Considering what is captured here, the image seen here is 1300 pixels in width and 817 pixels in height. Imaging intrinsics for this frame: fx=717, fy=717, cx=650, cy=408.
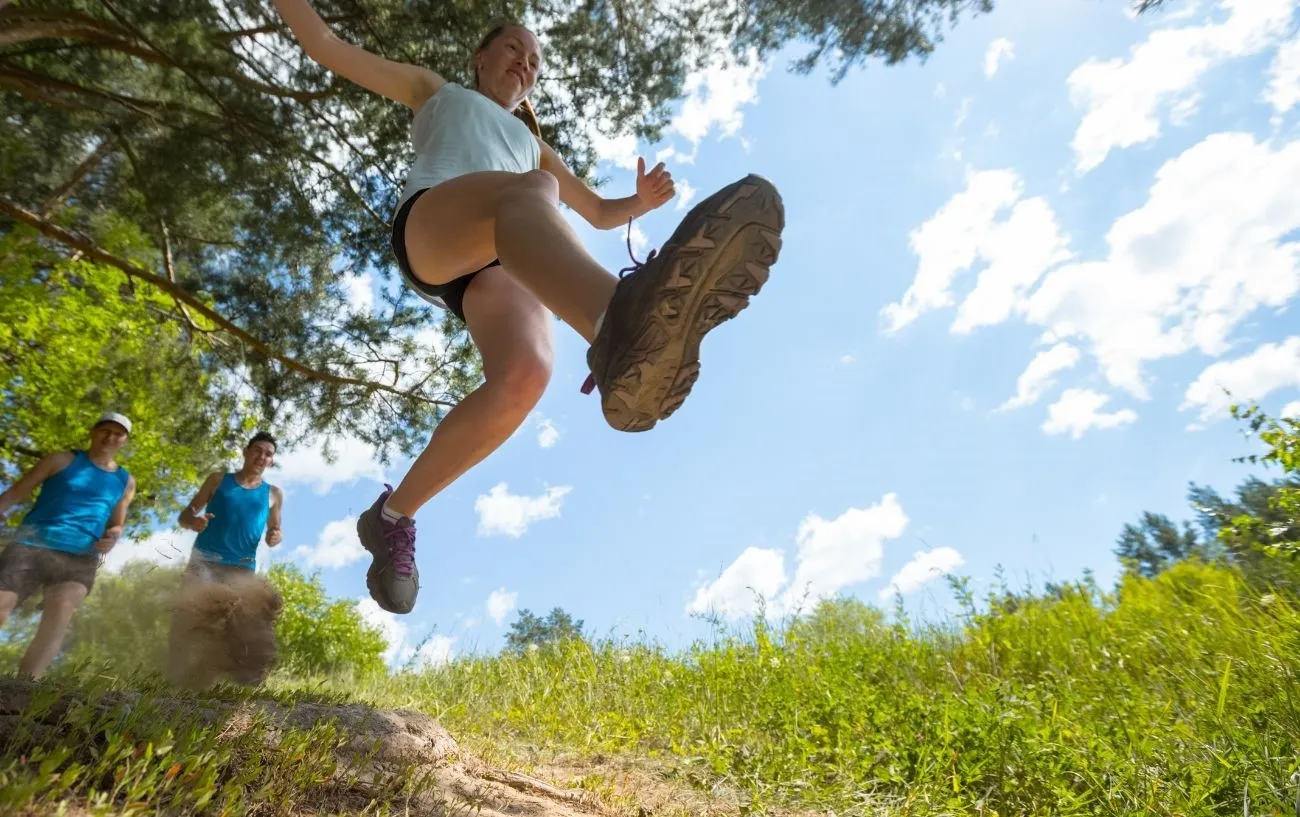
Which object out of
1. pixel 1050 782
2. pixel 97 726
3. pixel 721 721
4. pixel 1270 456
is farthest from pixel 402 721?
pixel 1270 456

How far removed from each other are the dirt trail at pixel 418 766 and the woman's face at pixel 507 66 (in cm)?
178

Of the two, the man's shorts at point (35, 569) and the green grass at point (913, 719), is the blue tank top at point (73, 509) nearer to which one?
the man's shorts at point (35, 569)

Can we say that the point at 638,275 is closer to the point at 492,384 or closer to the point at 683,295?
the point at 683,295

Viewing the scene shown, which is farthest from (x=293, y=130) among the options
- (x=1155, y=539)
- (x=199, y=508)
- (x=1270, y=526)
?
(x=1155, y=539)

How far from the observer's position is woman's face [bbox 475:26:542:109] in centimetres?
220

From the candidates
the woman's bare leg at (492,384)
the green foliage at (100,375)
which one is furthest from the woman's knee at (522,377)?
the green foliage at (100,375)

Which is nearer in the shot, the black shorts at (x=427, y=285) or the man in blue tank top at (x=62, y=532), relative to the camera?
the black shorts at (x=427, y=285)

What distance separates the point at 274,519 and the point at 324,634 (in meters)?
4.06

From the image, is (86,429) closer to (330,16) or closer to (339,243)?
(339,243)

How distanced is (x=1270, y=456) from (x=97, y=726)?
3.56 meters

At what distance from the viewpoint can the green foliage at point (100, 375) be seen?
4961 millimetres

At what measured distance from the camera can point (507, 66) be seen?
7.22 ft

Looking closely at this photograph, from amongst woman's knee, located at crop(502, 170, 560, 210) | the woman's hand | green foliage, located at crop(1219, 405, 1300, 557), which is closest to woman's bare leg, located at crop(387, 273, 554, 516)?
woman's knee, located at crop(502, 170, 560, 210)

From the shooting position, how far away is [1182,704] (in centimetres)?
242
